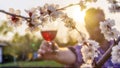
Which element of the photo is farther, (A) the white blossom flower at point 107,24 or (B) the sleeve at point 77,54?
(B) the sleeve at point 77,54

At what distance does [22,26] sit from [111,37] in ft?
0.97

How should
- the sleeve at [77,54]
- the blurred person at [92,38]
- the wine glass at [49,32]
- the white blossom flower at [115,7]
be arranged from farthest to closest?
the sleeve at [77,54] → the blurred person at [92,38] → the wine glass at [49,32] → the white blossom flower at [115,7]

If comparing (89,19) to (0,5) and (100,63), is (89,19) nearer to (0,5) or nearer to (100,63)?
(0,5)

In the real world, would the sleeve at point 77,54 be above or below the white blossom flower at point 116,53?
below

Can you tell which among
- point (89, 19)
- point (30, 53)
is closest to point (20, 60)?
point (30, 53)

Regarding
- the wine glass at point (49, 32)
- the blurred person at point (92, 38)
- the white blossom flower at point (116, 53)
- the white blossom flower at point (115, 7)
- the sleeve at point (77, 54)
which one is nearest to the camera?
the white blossom flower at point (116, 53)

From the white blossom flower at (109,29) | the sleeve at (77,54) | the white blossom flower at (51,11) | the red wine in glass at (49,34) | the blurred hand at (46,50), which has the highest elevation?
the white blossom flower at (51,11)

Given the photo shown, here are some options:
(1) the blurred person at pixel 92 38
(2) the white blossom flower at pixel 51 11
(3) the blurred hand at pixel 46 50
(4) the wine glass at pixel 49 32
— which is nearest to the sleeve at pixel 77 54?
(1) the blurred person at pixel 92 38

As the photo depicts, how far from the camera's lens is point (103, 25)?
1.38m

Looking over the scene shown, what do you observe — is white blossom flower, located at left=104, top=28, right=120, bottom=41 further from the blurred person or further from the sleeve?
the sleeve

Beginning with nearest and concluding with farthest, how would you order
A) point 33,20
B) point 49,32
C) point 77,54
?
point 33,20, point 49,32, point 77,54

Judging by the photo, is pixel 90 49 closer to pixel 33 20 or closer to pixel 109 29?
pixel 109 29

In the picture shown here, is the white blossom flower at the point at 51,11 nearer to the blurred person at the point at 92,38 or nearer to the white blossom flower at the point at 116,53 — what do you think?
the white blossom flower at the point at 116,53

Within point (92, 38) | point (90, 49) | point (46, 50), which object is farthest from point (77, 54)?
point (90, 49)
